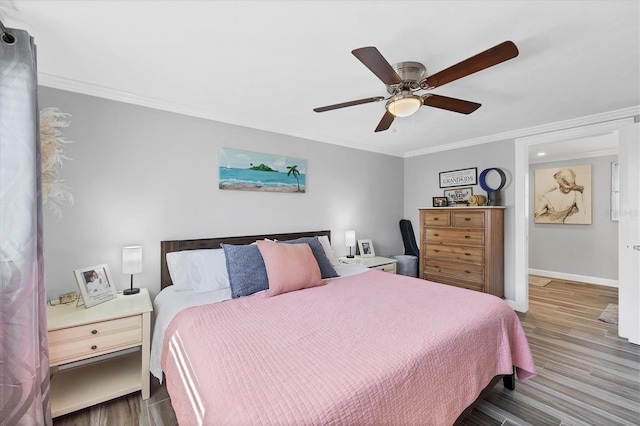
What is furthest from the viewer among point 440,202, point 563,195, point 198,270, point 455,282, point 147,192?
point 563,195

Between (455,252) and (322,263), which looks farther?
(455,252)

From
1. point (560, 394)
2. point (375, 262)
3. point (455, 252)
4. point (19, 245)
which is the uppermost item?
point (19, 245)

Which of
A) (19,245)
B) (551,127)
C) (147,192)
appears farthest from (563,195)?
(19,245)

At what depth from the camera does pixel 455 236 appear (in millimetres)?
3838

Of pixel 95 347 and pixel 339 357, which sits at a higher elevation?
pixel 339 357

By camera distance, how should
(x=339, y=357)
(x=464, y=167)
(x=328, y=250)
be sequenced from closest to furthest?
(x=339, y=357) < (x=328, y=250) < (x=464, y=167)

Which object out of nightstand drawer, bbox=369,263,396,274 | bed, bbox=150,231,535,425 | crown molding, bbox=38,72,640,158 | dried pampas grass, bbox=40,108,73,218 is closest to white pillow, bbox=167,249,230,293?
bed, bbox=150,231,535,425

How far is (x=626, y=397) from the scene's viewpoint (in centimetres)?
200

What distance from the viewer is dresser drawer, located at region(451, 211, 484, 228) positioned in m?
3.59

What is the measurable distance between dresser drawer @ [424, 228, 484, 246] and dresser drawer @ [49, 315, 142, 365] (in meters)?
3.60

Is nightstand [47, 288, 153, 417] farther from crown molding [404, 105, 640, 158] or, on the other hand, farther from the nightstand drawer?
crown molding [404, 105, 640, 158]

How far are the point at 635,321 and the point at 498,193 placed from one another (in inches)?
70.3

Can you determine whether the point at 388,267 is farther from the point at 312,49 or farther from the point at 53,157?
the point at 53,157

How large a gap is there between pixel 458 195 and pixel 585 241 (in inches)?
111
